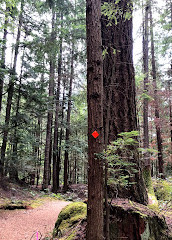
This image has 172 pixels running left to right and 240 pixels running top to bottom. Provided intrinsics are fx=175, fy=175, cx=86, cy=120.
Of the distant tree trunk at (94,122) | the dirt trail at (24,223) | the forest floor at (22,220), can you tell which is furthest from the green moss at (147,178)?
the dirt trail at (24,223)

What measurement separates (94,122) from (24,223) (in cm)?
530

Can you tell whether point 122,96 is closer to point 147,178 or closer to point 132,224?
point 132,224

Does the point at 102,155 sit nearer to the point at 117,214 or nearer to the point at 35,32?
the point at 117,214

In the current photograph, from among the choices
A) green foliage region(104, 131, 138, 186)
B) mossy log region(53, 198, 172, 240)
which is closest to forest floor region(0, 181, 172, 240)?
mossy log region(53, 198, 172, 240)

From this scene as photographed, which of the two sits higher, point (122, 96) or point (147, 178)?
point (122, 96)

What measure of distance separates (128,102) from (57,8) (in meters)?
9.61

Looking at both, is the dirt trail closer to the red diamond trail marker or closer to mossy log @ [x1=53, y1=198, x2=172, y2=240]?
mossy log @ [x1=53, y1=198, x2=172, y2=240]

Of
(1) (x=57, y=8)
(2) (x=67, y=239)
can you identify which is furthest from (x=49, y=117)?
(2) (x=67, y=239)

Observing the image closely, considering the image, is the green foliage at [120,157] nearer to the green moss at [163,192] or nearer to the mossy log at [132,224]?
the mossy log at [132,224]

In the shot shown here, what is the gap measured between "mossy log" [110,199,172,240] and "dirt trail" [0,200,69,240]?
2452 mm

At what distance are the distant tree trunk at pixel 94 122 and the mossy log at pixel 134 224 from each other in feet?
1.54

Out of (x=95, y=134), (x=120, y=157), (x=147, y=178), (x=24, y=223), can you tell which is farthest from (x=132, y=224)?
(x=24, y=223)

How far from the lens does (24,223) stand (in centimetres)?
598

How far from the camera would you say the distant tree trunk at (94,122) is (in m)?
2.48
